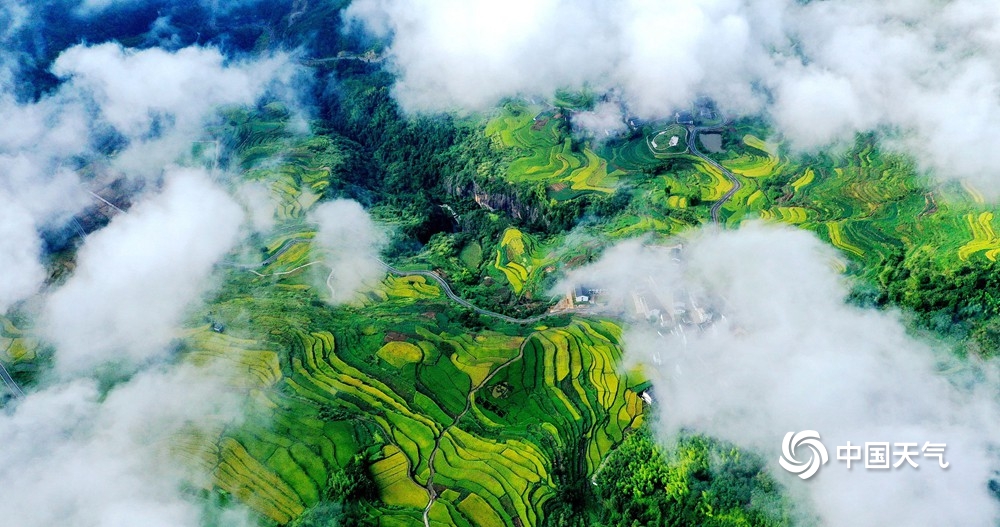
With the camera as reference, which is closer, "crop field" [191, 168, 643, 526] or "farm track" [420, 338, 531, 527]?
"farm track" [420, 338, 531, 527]

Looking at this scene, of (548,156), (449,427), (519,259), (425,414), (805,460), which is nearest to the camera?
(805,460)

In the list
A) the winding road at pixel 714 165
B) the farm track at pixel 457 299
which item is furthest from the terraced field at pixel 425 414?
the winding road at pixel 714 165

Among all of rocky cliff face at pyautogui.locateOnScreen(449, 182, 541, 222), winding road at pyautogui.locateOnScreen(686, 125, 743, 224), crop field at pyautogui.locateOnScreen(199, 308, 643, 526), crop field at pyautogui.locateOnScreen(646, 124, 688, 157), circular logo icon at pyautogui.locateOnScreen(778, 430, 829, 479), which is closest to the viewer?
circular logo icon at pyautogui.locateOnScreen(778, 430, 829, 479)

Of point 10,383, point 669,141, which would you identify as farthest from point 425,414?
point 669,141

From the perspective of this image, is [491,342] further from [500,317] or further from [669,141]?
[669,141]

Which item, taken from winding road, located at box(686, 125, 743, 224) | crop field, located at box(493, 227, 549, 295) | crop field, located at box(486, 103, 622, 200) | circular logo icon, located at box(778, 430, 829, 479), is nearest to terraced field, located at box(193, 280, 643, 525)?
crop field, located at box(493, 227, 549, 295)

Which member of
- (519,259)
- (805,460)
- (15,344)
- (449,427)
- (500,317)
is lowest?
(15,344)

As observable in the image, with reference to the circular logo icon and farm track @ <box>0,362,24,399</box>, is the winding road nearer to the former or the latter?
the circular logo icon

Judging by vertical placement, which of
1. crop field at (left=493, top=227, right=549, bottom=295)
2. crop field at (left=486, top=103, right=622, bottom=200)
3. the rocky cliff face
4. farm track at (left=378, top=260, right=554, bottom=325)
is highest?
crop field at (left=486, top=103, right=622, bottom=200)
